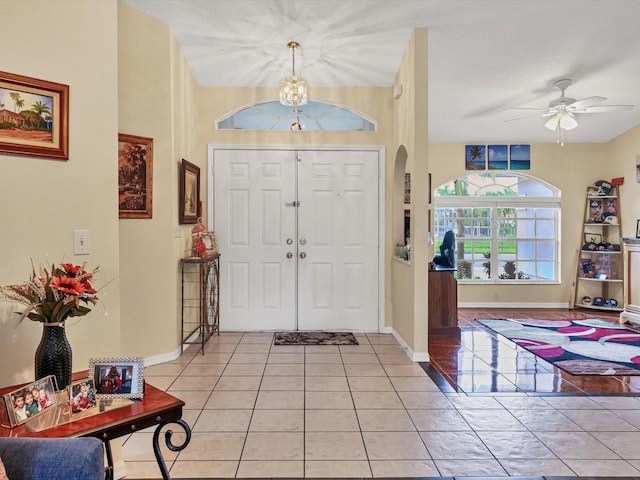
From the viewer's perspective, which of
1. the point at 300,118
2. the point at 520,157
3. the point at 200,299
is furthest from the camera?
the point at 520,157

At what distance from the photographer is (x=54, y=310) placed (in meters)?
1.56

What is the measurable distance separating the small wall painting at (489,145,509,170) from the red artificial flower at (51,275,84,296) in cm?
642

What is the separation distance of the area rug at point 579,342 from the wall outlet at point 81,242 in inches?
151

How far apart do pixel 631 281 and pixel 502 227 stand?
1.86 metres

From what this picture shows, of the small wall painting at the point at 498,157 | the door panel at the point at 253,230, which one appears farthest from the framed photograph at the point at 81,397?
the small wall painting at the point at 498,157

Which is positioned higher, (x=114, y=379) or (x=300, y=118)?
(x=300, y=118)

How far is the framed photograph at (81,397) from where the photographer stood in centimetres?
142

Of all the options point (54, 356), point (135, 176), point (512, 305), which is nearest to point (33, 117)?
point (54, 356)

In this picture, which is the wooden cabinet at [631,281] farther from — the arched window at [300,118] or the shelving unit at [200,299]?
the shelving unit at [200,299]

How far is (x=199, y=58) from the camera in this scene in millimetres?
4375

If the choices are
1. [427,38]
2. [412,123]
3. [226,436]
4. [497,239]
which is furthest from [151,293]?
[497,239]

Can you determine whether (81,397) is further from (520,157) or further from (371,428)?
(520,157)

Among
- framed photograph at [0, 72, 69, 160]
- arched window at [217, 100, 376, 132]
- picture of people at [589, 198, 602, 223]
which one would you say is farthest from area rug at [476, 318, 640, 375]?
framed photograph at [0, 72, 69, 160]

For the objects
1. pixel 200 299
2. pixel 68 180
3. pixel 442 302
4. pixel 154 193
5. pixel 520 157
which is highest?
pixel 520 157
